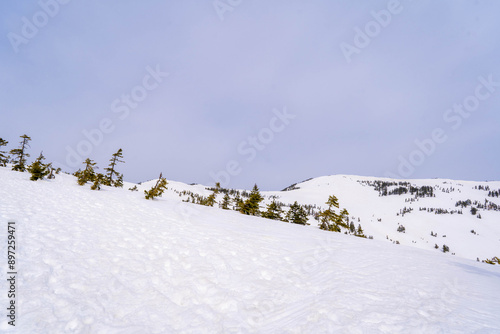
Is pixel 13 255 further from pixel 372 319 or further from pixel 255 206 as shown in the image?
pixel 255 206

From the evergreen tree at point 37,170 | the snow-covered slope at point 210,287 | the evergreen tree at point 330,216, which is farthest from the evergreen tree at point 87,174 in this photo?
the evergreen tree at point 330,216

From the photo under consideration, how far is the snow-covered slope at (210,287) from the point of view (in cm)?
448

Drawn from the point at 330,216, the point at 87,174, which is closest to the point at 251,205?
the point at 330,216

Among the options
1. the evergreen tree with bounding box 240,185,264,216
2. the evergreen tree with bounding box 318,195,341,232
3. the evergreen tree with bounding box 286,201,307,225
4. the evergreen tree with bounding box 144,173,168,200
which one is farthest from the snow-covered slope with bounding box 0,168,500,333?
Result: the evergreen tree with bounding box 286,201,307,225

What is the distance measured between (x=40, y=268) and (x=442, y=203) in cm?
26269

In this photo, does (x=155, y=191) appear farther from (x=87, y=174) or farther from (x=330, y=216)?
(x=330, y=216)

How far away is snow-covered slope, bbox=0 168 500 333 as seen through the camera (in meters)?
4.48

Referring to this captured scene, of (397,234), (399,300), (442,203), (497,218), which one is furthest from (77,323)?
(442,203)

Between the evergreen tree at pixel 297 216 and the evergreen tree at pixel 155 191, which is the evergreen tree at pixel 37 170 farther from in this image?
the evergreen tree at pixel 297 216

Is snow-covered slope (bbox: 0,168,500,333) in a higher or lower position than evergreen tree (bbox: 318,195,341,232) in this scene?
lower

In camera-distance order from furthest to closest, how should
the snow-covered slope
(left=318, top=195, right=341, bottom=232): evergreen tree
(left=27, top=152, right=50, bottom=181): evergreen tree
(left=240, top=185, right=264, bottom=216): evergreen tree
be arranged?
(left=318, top=195, right=341, bottom=232): evergreen tree, (left=240, top=185, right=264, bottom=216): evergreen tree, (left=27, top=152, right=50, bottom=181): evergreen tree, the snow-covered slope

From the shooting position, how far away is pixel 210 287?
6.11m

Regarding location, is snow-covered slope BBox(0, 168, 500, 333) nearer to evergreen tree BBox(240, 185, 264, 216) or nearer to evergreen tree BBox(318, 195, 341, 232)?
evergreen tree BBox(240, 185, 264, 216)

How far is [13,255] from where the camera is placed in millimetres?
5887
